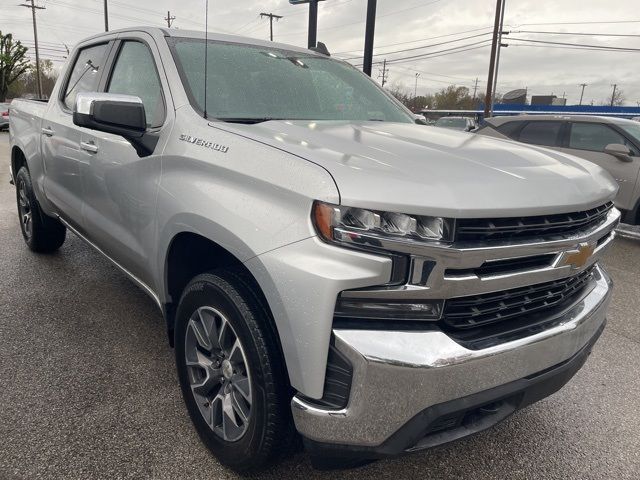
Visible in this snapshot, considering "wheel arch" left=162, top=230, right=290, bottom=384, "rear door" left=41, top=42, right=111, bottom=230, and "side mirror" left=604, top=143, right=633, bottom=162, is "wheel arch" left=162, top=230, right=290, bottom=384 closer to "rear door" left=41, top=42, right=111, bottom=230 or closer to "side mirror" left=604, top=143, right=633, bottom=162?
"rear door" left=41, top=42, right=111, bottom=230

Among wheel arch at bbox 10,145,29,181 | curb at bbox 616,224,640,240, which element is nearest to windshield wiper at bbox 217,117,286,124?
wheel arch at bbox 10,145,29,181

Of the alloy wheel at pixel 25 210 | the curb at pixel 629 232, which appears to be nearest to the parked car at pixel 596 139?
the curb at pixel 629 232

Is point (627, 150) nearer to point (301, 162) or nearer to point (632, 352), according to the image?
point (632, 352)

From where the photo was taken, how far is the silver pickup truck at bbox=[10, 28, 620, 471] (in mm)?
1548

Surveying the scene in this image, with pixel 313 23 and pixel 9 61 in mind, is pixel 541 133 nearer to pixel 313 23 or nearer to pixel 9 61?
pixel 313 23

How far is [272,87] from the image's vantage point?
2.78m

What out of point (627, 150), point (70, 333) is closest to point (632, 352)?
point (70, 333)

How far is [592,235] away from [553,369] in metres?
0.53

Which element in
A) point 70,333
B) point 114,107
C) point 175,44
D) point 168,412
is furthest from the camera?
point 70,333

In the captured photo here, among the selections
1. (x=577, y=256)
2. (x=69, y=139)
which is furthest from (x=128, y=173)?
(x=577, y=256)

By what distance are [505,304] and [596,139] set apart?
21.7ft

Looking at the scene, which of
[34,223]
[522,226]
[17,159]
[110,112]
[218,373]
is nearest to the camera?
[522,226]

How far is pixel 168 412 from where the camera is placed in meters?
2.50

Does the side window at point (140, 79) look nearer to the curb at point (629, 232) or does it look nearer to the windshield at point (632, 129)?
the windshield at point (632, 129)
